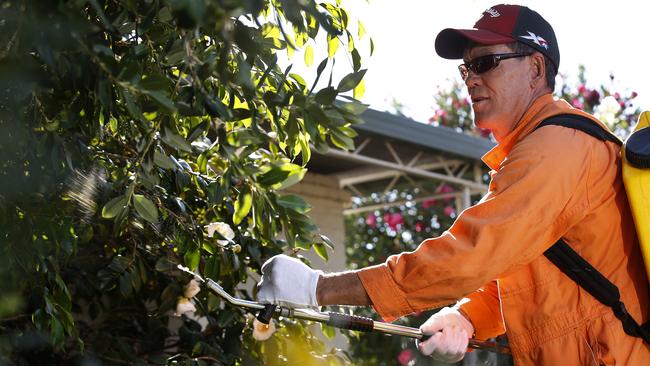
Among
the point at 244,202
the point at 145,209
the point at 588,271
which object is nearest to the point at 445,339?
the point at 588,271

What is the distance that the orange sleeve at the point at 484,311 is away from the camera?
334 centimetres

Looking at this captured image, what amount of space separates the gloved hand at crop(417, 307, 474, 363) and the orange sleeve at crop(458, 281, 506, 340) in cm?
13

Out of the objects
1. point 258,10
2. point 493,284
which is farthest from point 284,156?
point 258,10

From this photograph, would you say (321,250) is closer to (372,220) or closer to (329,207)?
(329,207)

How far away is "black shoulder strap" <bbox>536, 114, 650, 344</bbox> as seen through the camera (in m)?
2.76

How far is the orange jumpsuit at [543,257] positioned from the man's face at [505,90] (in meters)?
0.23

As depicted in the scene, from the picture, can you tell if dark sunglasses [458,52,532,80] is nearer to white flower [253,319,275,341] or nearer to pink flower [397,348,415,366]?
white flower [253,319,275,341]

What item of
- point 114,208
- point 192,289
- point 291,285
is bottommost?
point 192,289

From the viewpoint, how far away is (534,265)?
2.84m

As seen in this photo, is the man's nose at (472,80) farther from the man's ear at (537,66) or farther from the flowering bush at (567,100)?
the flowering bush at (567,100)

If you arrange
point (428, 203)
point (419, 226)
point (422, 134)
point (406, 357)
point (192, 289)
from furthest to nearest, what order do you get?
point (419, 226)
point (428, 203)
point (406, 357)
point (422, 134)
point (192, 289)

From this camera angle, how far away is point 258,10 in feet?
6.04

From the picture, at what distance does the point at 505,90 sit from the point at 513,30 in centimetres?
17

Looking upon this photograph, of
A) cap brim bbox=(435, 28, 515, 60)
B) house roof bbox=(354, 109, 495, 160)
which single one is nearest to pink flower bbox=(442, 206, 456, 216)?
house roof bbox=(354, 109, 495, 160)
